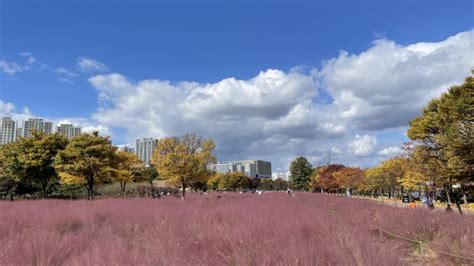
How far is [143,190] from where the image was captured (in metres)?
43.2

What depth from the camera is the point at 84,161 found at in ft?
102

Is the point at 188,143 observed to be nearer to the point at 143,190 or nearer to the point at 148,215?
the point at 143,190

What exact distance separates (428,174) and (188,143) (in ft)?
66.6

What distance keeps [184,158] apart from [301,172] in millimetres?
83540

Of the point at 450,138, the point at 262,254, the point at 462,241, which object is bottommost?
the point at 462,241

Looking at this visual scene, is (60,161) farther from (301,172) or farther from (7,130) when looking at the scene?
(301,172)

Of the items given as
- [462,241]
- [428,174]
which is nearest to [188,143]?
[428,174]

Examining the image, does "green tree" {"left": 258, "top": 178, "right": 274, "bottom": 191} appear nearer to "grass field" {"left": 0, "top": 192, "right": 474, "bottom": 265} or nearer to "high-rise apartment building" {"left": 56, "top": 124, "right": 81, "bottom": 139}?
"high-rise apartment building" {"left": 56, "top": 124, "right": 81, "bottom": 139}

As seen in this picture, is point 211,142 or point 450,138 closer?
point 450,138

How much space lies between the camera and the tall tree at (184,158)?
3192cm

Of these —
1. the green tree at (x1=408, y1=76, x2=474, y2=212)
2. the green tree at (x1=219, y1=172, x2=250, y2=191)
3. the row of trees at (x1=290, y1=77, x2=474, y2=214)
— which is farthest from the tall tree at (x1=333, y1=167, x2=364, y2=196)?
the green tree at (x1=408, y1=76, x2=474, y2=212)

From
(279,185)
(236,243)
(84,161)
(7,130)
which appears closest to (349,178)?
(84,161)

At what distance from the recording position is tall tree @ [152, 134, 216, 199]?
3192cm

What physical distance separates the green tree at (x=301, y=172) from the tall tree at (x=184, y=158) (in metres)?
78.3
